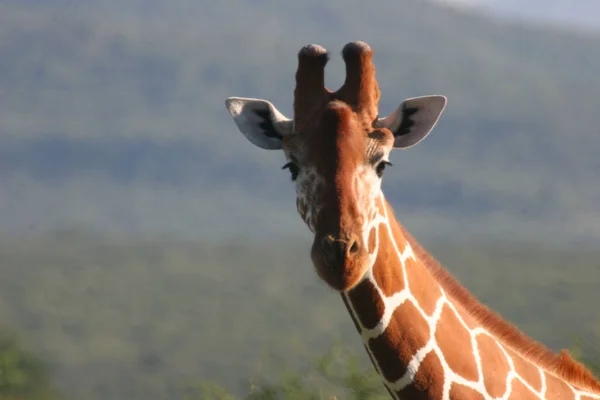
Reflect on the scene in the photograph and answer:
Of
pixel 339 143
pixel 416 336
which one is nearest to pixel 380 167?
pixel 339 143

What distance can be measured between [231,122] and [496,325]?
43740mm

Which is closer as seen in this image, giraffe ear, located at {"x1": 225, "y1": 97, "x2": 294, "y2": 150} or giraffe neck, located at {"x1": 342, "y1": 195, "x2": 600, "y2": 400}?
giraffe neck, located at {"x1": 342, "y1": 195, "x2": 600, "y2": 400}

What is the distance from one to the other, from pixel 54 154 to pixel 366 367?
28.1m

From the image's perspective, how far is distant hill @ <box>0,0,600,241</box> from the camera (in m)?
31.5

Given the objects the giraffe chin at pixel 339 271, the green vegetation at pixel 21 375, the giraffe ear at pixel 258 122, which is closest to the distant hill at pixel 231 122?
the green vegetation at pixel 21 375

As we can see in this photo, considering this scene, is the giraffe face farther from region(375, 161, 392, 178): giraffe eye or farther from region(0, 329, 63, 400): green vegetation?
region(0, 329, 63, 400): green vegetation

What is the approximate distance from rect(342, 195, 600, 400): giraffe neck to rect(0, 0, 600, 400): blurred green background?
0.65 feet

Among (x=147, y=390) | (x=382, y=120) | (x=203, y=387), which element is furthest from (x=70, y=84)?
(x=382, y=120)

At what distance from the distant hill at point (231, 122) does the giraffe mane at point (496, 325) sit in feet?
71.0

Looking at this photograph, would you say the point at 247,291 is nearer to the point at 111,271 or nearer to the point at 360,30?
the point at 111,271

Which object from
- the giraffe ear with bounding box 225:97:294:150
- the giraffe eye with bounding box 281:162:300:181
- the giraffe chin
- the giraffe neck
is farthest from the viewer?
the giraffe ear with bounding box 225:97:294:150

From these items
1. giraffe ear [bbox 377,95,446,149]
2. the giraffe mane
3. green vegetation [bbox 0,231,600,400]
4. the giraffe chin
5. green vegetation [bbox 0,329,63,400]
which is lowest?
green vegetation [bbox 0,231,600,400]

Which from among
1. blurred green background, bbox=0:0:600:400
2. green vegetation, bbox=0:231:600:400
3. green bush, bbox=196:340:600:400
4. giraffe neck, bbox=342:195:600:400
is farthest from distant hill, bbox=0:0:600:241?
giraffe neck, bbox=342:195:600:400

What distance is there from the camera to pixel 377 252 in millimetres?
3771
